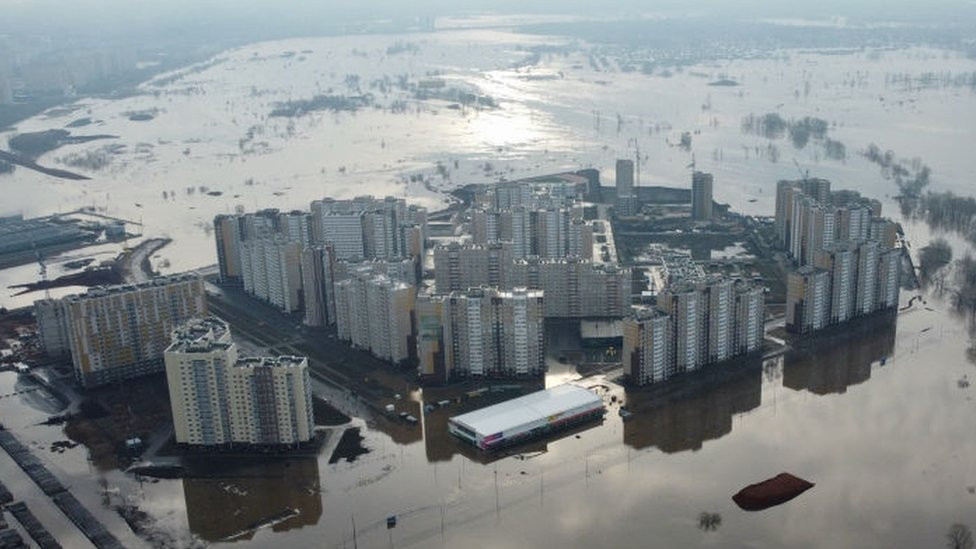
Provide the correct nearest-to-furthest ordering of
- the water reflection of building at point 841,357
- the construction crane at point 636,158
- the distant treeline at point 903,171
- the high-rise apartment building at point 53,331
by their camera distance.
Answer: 1. the water reflection of building at point 841,357
2. the high-rise apartment building at point 53,331
3. the distant treeline at point 903,171
4. the construction crane at point 636,158

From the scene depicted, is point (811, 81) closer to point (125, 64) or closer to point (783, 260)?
point (783, 260)

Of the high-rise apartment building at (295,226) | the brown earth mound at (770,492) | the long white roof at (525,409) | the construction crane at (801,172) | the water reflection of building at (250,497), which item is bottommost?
the brown earth mound at (770,492)

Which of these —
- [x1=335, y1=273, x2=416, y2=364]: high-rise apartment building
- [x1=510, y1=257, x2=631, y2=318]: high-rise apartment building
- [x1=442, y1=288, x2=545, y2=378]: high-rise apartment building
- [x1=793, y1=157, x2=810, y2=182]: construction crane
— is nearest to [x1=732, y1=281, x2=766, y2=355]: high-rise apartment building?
[x1=510, y1=257, x2=631, y2=318]: high-rise apartment building

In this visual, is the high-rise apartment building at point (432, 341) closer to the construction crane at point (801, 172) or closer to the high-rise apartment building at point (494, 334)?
the high-rise apartment building at point (494, 334)

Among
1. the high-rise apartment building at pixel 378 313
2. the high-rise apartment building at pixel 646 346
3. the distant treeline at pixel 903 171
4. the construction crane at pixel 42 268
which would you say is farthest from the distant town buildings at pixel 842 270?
the construction crane at pixel 42 268

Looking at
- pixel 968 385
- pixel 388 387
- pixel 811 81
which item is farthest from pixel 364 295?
pixel 811 81

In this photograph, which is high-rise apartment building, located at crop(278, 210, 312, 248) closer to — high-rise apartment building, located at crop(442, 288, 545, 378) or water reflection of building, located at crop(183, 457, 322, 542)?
high-rise apartment building, located at crop(442, 288, 545, 378)
